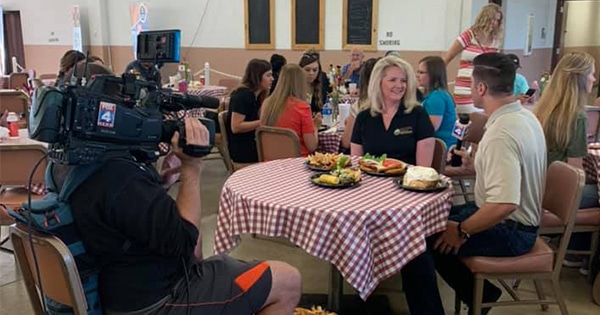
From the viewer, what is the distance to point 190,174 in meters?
1.70

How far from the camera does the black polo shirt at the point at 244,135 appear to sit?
13.0ft

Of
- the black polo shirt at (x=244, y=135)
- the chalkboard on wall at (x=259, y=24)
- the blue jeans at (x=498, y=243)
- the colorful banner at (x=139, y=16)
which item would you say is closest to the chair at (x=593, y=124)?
the blue jeans at (x=498, y=243)

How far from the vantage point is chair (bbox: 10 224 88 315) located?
1396mm

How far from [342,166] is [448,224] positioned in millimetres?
572

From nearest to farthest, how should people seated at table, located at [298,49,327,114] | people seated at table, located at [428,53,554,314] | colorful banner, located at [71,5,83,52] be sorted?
1. people seated at table, located at [428,53,554,314]
2. people seated at table, located at [298,49,327,114]
3. colorful banner, located at [71,5,83,52]

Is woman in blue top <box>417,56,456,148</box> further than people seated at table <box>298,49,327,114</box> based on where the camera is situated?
No

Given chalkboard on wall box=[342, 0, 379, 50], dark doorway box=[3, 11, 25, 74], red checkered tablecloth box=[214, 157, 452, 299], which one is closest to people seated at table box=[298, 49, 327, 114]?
red checkered tablecloth box=[214, 157, 452, 299]

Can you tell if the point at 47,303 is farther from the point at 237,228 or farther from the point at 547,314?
the point at 547,314

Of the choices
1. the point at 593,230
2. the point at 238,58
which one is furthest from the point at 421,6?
the point at 593,230

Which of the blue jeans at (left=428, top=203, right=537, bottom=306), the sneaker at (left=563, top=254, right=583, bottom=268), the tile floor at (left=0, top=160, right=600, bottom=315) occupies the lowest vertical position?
the tile floor at (left=0, top=160, right=600, bottom=315)

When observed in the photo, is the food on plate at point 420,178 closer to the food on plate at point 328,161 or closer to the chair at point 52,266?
the food on plate at point 328,161

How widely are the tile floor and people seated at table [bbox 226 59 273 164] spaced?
0.59m

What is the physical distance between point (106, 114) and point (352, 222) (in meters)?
0.94

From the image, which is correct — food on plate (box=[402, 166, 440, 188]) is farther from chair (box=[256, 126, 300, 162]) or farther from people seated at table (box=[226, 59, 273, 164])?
people seated at table (box=[226, 59, 273, 164])
